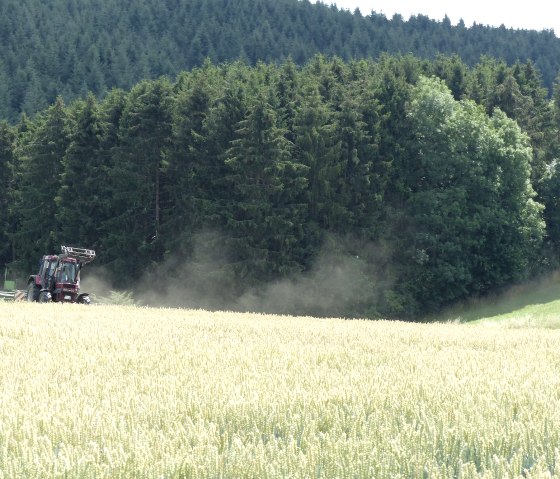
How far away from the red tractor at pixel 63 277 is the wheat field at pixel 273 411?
→ 18693 mm

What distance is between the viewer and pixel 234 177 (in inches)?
1978

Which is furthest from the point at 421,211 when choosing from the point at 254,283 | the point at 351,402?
the point at 351,402

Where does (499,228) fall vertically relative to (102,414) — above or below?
below

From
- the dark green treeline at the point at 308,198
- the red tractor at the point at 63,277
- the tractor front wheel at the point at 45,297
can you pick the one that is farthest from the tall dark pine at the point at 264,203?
the tractor front wheel at the point at 45,297

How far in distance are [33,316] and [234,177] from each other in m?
28.1

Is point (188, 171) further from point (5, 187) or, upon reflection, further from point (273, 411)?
point (273, 411)

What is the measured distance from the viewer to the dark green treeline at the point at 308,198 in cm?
4934

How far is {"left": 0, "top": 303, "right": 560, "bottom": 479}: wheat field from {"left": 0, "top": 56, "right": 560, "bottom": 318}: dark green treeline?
1331 inches

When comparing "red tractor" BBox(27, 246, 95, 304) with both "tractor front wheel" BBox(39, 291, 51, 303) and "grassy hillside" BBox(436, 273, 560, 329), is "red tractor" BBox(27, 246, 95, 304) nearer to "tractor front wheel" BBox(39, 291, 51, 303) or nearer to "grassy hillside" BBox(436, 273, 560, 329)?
"tractor front wheel" BBox(39, 291, 51, 303)

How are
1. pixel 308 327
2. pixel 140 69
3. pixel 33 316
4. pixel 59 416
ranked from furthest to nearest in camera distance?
pixel 140 69 < pixel 33 316 < pixel 308 327 < pixel 59 416

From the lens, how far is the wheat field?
5.96 meters

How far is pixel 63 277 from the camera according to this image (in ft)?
112

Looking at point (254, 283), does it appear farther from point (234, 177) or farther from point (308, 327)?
point (308, 327)

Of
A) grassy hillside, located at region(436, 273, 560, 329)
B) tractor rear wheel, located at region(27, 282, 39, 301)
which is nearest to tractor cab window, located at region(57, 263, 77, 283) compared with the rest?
tractor rear wheel, located at region(27, 282, 39, 301)
